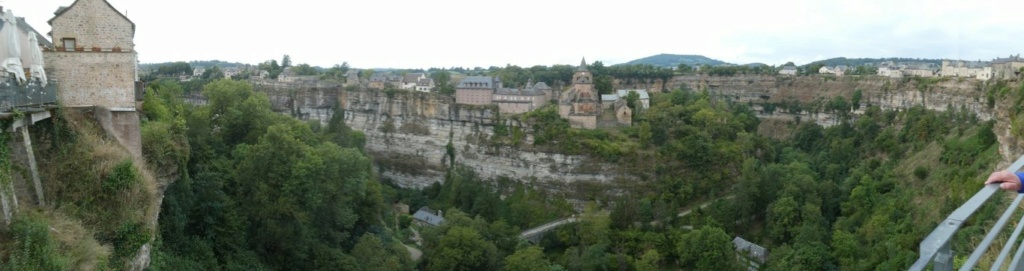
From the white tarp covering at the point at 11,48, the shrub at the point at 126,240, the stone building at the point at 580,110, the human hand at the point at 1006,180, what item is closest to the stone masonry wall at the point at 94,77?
the white tarp covering at the point at 11,48

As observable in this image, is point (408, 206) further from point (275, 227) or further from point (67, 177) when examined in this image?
point (67, 177)

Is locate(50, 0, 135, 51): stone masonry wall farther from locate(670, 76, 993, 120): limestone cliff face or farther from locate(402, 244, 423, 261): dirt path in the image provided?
locate(670, 76, 993, 120): limestone cliff face

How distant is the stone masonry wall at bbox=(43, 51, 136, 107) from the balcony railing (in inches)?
34.8

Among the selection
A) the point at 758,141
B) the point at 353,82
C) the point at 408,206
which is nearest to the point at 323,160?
the point at 408,206

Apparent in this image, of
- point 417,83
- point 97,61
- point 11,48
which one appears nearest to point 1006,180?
point 11,48

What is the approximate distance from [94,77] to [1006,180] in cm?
1531

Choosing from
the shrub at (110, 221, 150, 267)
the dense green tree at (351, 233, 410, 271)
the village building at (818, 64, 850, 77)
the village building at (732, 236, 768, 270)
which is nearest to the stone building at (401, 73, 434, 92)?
the village building at (732, 236, 768, 270)

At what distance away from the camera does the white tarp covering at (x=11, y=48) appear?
11.7 m

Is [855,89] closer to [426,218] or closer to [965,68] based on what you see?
[965,68]

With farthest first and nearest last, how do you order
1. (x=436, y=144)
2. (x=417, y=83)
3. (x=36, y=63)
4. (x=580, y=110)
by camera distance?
(x=417, y=83)
(x=436, y=144)
(x=580, y=110)
(x=36, y=63)

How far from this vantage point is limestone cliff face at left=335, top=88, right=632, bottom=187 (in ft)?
160

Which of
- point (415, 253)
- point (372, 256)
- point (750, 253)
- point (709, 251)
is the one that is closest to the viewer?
point (372, 256)

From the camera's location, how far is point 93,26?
14008mm

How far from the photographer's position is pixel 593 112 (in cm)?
5153
